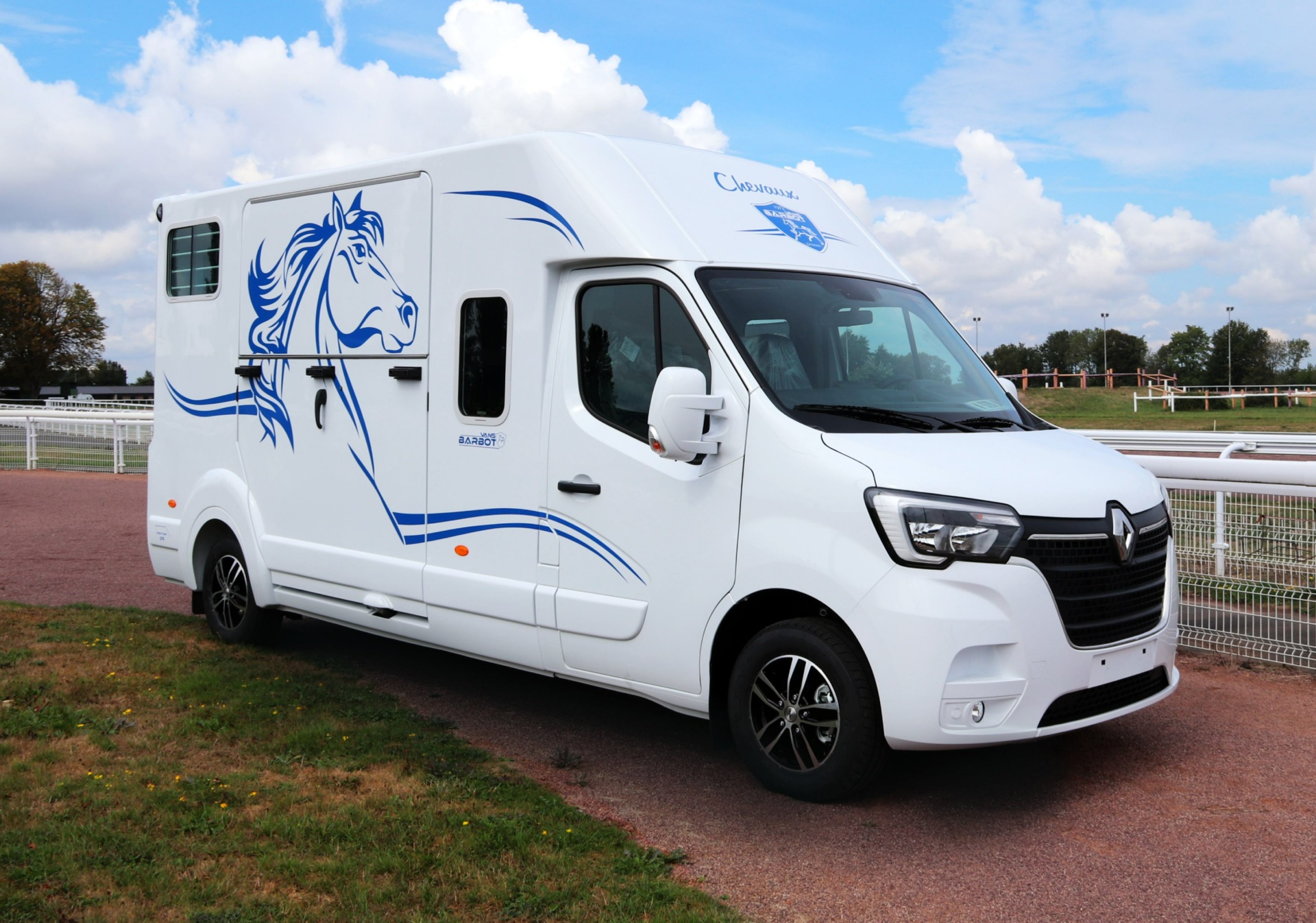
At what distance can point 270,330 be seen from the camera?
25.8ft

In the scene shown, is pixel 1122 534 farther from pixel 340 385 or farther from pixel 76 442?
pixel 76 442

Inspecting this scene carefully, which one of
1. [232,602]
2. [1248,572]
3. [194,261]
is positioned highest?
[194,261]

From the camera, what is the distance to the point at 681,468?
553 centimetres

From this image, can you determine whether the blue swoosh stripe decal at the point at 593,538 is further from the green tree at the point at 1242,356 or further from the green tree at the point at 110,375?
the green tree at the point at 110,375

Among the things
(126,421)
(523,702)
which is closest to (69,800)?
(523,702)

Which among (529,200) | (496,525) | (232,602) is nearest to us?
(529,200)

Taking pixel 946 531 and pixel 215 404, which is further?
pixel 215 404

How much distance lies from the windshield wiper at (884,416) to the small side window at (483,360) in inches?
69.9

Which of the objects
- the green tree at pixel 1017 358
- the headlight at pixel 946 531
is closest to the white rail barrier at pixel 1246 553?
the headlight at pixel 946 531

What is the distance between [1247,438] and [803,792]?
7012 millimetres

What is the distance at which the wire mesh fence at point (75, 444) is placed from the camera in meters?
22.1

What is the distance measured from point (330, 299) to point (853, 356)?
11.0 feet

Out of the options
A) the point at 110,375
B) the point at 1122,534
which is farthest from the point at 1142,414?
the point at 110,375

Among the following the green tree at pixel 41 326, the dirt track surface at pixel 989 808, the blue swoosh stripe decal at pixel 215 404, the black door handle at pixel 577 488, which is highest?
the green tree at pixel 41 326
